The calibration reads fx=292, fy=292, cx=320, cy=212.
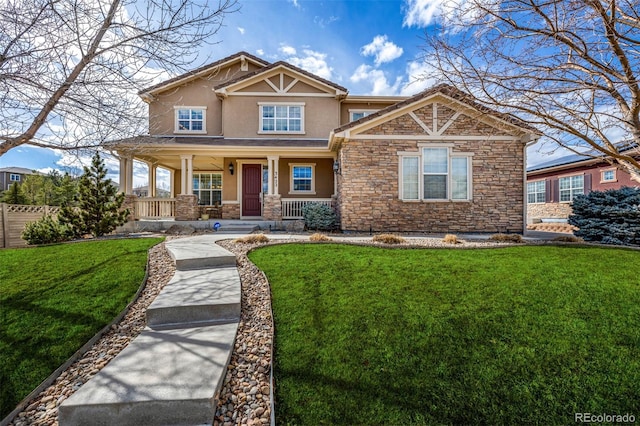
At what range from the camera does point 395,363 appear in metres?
2.79

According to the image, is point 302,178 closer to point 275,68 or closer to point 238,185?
point 238,185

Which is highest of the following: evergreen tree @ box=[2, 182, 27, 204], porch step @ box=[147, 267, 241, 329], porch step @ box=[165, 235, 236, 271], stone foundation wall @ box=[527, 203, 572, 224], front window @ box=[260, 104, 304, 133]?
front window @ box=[260, 104, 304, 133]

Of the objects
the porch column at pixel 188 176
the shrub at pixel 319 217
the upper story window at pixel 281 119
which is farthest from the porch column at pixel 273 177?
the porch column at pixel 188 176

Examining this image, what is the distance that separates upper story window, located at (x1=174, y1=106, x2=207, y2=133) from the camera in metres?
14.3

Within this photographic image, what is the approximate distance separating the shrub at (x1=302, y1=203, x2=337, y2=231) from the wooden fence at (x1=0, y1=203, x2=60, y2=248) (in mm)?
8931

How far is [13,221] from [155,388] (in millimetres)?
10506

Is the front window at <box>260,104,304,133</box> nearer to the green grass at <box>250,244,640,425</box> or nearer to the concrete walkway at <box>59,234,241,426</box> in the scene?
the green grass at <box>250,244,640,425</box>

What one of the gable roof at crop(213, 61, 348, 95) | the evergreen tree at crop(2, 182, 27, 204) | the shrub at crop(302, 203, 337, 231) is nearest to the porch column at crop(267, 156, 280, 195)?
the shrub at crop(302, 203, 337, 231)

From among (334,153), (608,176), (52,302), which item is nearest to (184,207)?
(334,153)

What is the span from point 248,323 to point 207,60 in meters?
4.33

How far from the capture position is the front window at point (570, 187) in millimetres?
18603

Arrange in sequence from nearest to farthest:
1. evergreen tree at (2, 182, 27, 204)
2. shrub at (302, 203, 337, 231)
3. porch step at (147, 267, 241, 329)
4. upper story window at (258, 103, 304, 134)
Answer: porch step at (147, 267, 241, 329), shrub at (302, 203, 337, 231), upper story window at (258, 103, 304, 134), evergreen tree at (2, 182, 27, 204)

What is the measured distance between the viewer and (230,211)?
1402cm

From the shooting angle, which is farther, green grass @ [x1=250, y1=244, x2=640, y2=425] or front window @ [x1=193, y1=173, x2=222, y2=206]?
front window @ [x1=193, y1=173, x2=222, y2=206]
